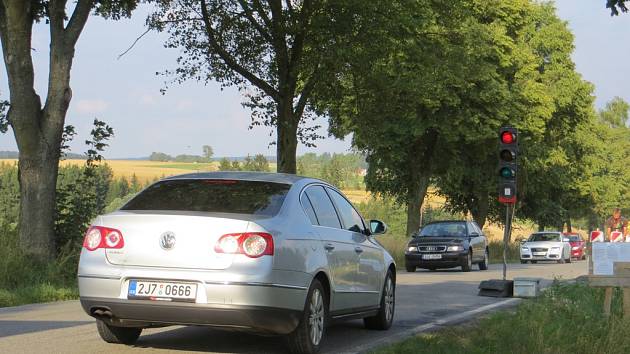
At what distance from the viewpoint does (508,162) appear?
15531 millimetres

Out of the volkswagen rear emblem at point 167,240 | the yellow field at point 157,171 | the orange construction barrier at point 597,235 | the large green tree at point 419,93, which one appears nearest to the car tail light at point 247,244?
the volkswagen rear emblem at point 167,240

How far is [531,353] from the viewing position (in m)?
7.96

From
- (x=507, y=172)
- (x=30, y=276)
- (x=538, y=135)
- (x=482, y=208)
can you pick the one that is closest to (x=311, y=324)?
(x=30, y=276)

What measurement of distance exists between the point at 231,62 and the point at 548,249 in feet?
78.5

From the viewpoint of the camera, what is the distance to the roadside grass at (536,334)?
7963 millimetres

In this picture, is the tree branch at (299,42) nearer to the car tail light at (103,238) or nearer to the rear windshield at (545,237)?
the car tail light at (103,238)

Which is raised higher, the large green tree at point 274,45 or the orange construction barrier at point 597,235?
the large green tree at point 274,45

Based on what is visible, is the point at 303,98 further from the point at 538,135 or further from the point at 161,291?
the point at 538,135

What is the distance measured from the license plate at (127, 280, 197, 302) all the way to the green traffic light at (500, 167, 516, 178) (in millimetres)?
10149

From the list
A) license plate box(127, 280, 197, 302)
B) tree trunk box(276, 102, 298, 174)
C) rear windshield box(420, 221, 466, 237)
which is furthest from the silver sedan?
rear windshield box(420, 221, 466, 237)

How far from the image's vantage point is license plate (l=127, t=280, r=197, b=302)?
21.4 feet

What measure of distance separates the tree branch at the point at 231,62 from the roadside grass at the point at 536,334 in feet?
50.3

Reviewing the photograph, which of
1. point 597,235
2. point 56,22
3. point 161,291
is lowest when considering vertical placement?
point 161,291

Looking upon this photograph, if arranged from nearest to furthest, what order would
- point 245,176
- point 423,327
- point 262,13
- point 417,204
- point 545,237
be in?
point 245,176
point 423,327
point 262,13
point 417,204
point 545,237
